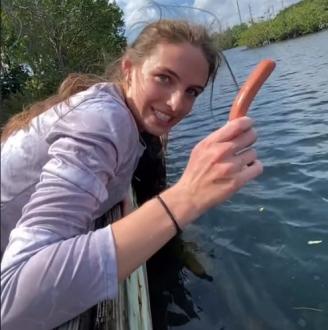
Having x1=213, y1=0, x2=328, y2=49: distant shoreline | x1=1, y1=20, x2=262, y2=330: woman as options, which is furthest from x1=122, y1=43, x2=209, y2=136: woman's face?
x1=213, y1=0, x2=328, y2=49: distant shoreline

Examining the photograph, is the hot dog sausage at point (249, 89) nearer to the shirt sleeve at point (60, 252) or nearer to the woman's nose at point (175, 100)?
the shirt sleeve at point (60, 252)

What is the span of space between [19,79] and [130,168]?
2486 cm

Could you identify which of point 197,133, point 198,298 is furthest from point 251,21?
point 198,298

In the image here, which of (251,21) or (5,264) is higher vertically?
(5,264)

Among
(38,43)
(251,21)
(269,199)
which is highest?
(38,43)

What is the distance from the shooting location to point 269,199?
605cm

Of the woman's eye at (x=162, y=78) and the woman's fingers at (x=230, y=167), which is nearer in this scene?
the woman's fingers at (x=230, y=167)

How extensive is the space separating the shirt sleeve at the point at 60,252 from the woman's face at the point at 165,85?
64 centimetres

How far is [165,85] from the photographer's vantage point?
227 cm

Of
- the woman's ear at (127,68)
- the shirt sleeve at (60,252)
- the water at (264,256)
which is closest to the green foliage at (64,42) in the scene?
the water at (264,256)

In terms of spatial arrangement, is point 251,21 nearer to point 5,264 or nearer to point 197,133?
point 197,133

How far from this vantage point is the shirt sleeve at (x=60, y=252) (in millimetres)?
1497

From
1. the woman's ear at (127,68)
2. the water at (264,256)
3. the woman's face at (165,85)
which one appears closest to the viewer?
the woman's face at (165,85)

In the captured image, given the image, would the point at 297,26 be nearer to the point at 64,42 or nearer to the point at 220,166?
the point at 64,42
